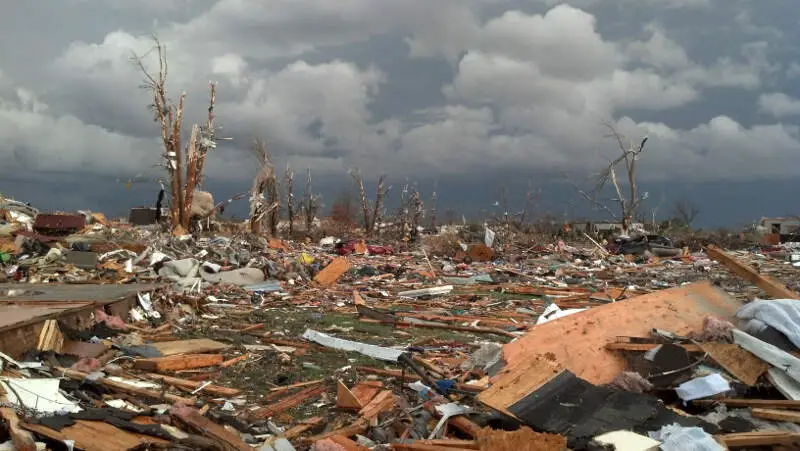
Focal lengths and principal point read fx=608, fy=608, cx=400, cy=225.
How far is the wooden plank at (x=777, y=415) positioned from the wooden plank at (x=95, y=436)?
508 centimetres

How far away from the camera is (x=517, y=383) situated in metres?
5.80

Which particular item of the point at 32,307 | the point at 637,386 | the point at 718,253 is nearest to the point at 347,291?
the point at 32,307

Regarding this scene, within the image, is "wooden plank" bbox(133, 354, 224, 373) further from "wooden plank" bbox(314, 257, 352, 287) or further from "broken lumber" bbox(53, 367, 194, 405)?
"wooden plank" bbox(314, 257, 352, 287)

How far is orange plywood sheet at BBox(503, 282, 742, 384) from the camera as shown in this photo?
22.1 feet

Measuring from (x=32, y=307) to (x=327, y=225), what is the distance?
27280 millimetres

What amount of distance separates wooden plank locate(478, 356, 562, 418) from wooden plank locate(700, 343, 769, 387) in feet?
5.42

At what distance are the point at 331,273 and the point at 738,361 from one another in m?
12.3

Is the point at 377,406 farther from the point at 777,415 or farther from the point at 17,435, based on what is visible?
the point at 777,415

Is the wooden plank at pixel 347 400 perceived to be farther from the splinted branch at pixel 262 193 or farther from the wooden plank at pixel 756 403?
the splinted branch at pixel 262 193

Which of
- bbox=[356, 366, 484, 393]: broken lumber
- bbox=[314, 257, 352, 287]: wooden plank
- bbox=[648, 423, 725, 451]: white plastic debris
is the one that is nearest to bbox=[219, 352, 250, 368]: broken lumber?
bbox=[356, 366, 484, 393]: broken lumber

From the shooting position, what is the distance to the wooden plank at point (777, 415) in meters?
5.20

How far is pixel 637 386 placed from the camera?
6059 mm

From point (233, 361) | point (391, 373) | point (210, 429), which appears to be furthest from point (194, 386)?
point (391, 373)

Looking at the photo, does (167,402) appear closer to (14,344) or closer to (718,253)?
(14,344)
